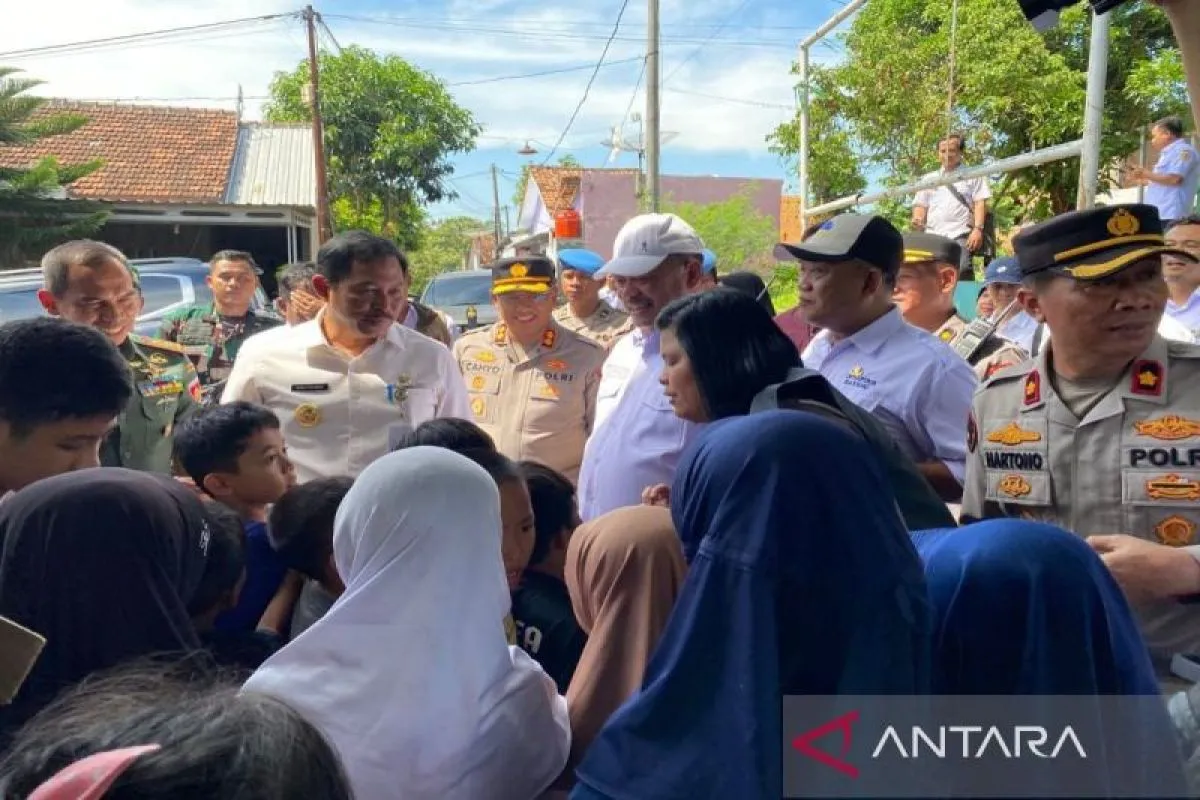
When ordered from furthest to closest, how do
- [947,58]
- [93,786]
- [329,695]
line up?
[947,58]
[329,695]
[93,786]

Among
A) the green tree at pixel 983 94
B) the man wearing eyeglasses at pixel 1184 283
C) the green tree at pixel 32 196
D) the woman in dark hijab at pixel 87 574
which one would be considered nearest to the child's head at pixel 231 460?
the woman in dark hijab at pixel 87 574

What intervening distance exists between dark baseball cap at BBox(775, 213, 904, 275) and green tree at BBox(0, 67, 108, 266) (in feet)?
58.2

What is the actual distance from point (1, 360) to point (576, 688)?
4.72 ft

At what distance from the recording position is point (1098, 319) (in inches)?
76.2

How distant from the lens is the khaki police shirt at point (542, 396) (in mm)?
3854

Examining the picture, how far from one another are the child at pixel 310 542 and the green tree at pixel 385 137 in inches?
1043

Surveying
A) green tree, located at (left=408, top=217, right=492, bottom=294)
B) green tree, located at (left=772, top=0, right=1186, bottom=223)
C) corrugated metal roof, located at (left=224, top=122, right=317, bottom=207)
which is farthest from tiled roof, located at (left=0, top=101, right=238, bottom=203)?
green tree, located at (left=408, top=217, right=492, bottom=294)

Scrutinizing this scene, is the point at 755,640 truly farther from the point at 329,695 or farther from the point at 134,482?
the point at 134,482

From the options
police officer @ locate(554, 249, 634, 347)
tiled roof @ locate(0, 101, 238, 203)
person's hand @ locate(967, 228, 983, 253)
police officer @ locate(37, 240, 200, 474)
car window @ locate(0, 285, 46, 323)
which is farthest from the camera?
tiled roof @ locate(0, 101, 238, 203)

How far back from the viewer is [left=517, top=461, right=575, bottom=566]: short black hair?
230 centimetres

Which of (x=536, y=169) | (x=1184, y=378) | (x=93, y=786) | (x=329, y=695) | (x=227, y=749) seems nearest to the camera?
(x=93, y=786)

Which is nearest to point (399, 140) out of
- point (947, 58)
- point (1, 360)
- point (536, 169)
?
point (536, 169)

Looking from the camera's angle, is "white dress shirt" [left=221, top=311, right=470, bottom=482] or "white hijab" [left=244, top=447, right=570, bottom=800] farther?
"white dress shirt" [left=221, top=311, right=470, bottom=482]

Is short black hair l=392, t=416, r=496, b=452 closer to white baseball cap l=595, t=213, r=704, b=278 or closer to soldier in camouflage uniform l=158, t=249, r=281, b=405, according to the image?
white baseball cap l=595, t=213, r=704, b=278
